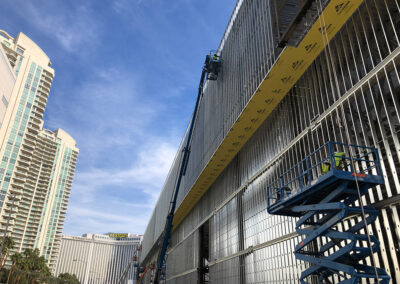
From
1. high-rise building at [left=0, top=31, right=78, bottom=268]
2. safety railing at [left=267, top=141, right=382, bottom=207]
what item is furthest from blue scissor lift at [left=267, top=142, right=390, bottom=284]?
high-rise building at [left=0, top=31, right=78, bottom=268]

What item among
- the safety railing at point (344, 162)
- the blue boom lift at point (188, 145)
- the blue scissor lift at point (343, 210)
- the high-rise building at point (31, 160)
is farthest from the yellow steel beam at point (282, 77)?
the high-rise building at point (31, 160)

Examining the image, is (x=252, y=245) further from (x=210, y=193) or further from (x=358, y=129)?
(x=210, y=193)

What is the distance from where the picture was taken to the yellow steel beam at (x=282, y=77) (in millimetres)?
11094

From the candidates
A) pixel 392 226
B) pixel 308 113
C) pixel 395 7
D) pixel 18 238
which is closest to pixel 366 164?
pixel 392 226

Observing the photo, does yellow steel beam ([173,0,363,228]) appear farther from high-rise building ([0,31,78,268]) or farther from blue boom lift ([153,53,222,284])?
high-rise building ([0,31,78,268])

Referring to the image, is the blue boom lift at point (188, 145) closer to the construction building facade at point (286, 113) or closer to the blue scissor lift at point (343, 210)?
the construction building facade at point (286, 113)

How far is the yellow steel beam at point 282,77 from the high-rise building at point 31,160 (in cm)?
8901

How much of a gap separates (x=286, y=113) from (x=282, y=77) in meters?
1.88

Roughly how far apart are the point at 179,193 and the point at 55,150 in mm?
114878

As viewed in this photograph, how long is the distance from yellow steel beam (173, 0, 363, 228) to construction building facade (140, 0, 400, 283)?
1.8 inches

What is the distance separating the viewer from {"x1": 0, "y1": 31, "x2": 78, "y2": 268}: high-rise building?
103 meters

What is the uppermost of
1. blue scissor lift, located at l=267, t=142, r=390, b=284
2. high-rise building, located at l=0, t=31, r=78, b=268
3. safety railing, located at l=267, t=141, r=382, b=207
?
high-rise building, located at l=0, t=31, r=78, b=268

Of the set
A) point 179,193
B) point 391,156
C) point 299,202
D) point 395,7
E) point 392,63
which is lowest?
point 299,202

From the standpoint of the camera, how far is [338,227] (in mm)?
10969
